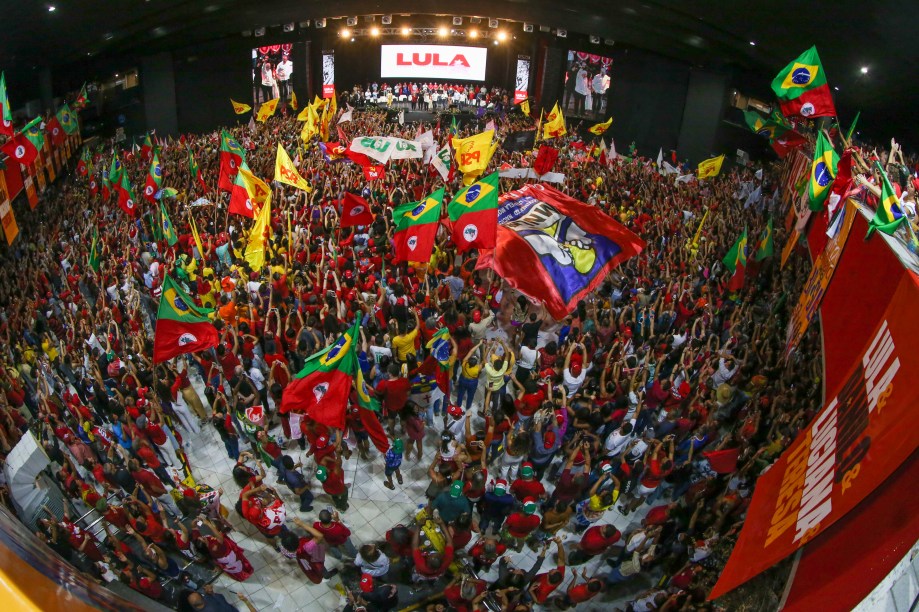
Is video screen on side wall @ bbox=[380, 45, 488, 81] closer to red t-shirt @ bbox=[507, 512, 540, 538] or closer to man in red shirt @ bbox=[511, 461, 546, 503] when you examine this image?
man in red shirt @ bbox=[511, 461, 546, 503]

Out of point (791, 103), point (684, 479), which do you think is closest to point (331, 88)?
point (791, 103)

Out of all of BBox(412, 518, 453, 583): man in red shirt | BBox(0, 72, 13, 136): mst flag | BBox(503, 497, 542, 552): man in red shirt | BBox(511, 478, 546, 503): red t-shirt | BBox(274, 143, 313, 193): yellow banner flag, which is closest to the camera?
BBox(412, 518, 453, 583): man in red shirt

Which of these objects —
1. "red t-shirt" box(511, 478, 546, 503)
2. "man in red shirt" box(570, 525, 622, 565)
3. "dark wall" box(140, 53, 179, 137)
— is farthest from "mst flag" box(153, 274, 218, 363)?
"dark wall" box(140, 53, 179, 137)

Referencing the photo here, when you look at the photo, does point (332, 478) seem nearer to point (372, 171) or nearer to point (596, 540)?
point (596, 540)

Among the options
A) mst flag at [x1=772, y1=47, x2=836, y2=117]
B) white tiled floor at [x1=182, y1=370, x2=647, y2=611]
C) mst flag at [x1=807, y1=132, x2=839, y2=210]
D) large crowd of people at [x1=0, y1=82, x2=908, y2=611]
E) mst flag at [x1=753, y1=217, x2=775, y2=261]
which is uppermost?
mst flag at [x1=772, y1=47, x2=836, y2=117]

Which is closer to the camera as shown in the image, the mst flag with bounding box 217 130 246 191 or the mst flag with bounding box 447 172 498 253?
the mst flag with bounding box 447 172 498 253

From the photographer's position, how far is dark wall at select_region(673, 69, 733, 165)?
1033 inches

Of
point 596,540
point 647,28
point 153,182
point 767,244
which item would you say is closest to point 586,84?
point 647,28

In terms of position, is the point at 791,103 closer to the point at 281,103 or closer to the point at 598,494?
the point at 598,494

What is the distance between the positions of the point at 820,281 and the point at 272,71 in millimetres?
30587

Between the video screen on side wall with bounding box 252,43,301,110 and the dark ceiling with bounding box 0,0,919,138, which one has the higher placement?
the dark ceiling with bounding box 0,0,919,138

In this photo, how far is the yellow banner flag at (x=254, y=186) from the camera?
11.9 meters

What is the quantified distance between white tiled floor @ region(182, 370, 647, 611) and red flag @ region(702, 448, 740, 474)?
1.48 meters

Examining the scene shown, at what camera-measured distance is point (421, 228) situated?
945 cm
